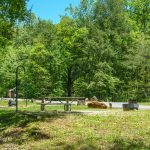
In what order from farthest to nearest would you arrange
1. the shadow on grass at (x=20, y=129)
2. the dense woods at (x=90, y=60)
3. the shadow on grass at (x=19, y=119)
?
the dense woods at (x=90, y=60) < the shadow on grass at (x=19, y=119) < the shadow on grass at (x=20, y=129)

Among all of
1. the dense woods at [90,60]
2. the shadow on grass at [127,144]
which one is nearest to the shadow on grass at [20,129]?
the shadow on grass at [127,144]

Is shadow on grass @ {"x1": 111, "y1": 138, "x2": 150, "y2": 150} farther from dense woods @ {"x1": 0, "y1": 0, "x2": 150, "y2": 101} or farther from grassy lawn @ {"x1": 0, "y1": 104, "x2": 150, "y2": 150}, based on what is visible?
dense woods @ {"x1": 0, "y1": 0, "x2": 150, "y2": 101}

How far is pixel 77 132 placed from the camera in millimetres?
16500

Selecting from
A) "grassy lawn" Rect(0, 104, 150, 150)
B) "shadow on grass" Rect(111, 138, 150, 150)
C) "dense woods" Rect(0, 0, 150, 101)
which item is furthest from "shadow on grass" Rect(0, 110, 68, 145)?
"dense woods" Rect(0, 0, 150, 101)

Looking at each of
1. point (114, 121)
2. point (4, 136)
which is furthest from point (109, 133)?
point (4, 136)

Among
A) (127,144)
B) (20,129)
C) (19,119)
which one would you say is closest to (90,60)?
(19,119)

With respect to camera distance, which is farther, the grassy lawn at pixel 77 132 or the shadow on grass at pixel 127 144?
the grassy lawn at pixel 77 132

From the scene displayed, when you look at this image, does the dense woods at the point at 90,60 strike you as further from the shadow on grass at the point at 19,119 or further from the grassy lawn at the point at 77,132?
the grassy lawn at the point at 77,132

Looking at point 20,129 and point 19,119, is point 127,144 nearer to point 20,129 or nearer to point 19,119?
point 20,129

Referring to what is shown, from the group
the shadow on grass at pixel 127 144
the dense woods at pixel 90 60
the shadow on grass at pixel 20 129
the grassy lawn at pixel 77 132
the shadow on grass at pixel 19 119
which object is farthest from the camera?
the dense woods at pixel 90 60

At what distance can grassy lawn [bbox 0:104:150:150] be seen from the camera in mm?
15148

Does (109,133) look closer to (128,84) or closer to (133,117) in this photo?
(133,117)

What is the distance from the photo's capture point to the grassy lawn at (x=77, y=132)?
15.1 m

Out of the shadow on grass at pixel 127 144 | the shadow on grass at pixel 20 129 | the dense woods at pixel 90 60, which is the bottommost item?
the shadow on grass at pixel 127 144
